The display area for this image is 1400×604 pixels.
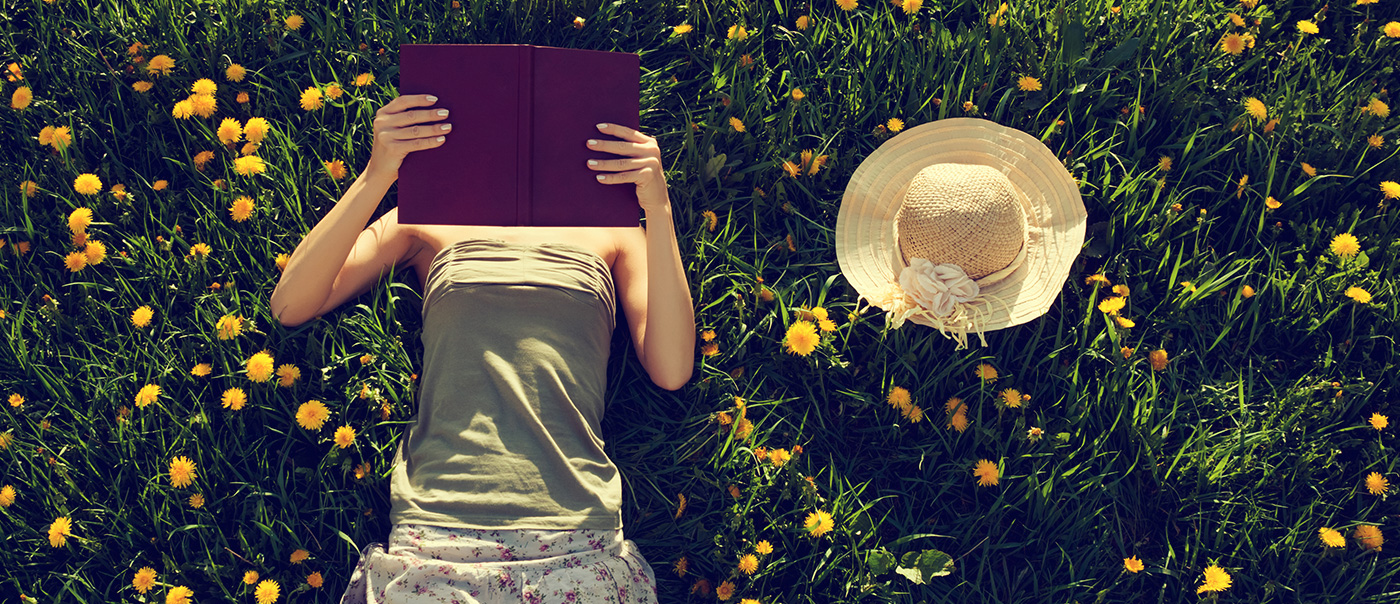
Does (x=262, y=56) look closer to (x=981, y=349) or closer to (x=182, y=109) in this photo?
(x=182, y=109)

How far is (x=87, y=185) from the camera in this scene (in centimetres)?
247

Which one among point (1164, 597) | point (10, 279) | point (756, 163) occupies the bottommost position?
point (1164, 597)

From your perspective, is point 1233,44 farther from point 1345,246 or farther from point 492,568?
point 492,568

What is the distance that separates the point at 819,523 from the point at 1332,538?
4.68ft

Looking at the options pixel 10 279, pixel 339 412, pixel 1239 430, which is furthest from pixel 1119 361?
pixel 10 279

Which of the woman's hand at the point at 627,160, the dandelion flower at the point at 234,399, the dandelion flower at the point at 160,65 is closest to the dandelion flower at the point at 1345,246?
the woman's hand at the point at 627,160

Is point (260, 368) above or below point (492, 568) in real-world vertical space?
above

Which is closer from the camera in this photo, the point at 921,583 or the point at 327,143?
the point at 921,583

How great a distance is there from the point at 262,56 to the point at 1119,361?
283cm

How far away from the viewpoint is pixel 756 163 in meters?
2.61

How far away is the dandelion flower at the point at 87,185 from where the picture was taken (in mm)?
2467

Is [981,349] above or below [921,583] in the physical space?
above

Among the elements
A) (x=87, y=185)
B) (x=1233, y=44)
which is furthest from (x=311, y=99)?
(x=1233, y=44)

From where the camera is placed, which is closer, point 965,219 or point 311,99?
point 965,219
